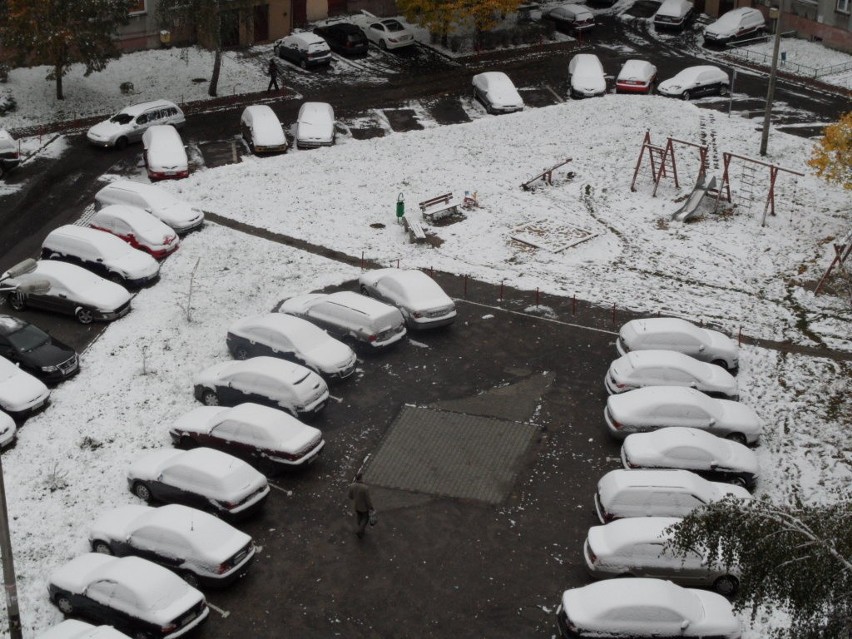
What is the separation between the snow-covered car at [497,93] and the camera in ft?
159

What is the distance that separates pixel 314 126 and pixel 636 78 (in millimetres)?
15944

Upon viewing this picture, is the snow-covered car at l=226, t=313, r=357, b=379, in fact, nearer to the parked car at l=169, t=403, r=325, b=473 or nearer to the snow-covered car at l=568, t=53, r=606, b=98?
the parked car at l=169, t=403, r=325, b=473

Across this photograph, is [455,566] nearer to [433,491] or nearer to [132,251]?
[433,491]

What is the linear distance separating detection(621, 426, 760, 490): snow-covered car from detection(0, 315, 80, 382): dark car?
15.4m

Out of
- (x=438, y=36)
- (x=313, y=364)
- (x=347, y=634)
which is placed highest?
(x=438, y=36)

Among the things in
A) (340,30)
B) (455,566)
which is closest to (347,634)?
(455,566)

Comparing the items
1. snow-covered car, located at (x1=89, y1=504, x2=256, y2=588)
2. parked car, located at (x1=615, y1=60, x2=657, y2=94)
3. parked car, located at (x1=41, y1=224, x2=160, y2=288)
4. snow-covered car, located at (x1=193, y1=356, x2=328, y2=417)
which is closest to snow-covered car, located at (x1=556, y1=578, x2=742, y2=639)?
snow-covered car, located at (x1=89, y1=504, x2=256, y2=588)

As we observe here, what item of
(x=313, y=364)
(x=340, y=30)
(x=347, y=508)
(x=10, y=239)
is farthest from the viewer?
(x=340, y=30)

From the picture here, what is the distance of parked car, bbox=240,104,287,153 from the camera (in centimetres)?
4384

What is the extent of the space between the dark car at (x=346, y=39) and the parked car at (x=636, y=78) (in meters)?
13.6

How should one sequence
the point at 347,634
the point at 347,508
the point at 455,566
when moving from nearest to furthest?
the point at 347,634
the point at 455,566
the point at 347,508

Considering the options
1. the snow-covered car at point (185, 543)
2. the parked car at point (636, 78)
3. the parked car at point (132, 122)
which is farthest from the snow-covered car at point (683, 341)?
the parked car at point (132, 122)

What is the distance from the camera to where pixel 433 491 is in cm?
2547

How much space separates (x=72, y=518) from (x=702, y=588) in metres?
14.3
